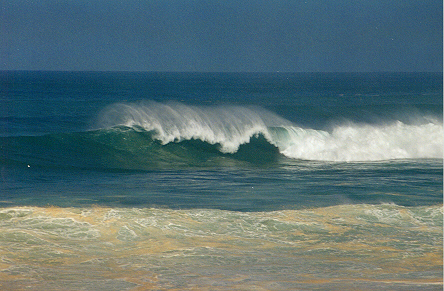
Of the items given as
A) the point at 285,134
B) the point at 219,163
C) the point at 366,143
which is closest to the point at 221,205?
the point at 219,163

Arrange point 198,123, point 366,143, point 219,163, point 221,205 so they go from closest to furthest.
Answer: point 221,205, point 219,163, point 366,143, point 198,123

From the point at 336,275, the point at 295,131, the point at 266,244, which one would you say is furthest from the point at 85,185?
the point at 295,131

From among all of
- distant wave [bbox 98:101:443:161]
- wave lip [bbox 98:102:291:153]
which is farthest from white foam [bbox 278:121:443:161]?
wave lip [bbox 98:102:291:153]

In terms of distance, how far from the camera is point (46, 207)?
36.3ft

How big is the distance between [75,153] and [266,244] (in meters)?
12.0

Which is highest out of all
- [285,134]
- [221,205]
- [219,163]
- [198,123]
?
[198,123]

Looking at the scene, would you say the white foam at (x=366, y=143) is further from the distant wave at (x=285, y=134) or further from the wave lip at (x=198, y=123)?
the wave lip at (x=198, y=123)

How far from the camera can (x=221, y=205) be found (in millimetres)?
11906

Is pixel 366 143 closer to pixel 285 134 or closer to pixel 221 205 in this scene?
pixel 285 134

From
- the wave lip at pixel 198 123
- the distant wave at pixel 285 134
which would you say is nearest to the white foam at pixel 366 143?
the distant wave at pixel 285 134

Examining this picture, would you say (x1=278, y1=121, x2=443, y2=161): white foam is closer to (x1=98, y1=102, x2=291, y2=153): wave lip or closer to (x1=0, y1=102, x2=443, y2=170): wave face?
(x1=0, y1=102, x2=443, y2=170): wave face

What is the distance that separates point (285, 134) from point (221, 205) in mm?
10899

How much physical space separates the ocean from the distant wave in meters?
0.07

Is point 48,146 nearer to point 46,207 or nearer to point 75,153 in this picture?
point 75,153
